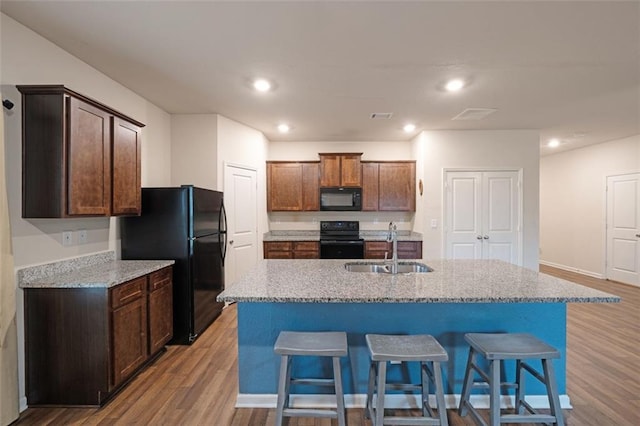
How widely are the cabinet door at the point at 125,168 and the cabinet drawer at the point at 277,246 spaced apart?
8.13ft

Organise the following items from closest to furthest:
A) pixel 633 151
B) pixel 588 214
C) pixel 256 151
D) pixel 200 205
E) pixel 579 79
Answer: pixel 579 79 → pixel 200 205 → pixel 256 151 → pixel 633 151 → pixel 588 214

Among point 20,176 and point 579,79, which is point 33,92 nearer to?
point 20,176

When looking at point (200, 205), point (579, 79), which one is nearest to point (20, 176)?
point (200, 205)

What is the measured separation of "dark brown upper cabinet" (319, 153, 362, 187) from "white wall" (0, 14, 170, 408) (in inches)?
123

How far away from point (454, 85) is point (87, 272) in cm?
365

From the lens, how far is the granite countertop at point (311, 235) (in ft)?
17.6

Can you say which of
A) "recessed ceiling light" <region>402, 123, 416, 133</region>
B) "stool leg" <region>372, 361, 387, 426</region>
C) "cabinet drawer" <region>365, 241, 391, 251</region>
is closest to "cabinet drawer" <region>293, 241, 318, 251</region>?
"cabinet drawer" <region>365, 241, 391, 251</region>

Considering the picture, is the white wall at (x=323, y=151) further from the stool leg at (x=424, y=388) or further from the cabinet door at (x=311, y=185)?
the stool leg at (x=424, y=388)

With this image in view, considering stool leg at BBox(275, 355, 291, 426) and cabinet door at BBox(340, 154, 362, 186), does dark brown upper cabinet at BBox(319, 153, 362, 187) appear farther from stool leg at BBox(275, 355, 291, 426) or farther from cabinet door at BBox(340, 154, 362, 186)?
stool leg at BBox(275, 355, 291, 426)

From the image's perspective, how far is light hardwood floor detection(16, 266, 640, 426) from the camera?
6.95 ft

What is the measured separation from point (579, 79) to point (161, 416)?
4460 mm

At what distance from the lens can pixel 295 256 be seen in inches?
208

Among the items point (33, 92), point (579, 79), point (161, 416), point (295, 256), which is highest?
point (579, 79)

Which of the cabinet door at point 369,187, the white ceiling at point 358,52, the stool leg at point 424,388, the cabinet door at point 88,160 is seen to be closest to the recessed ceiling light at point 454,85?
the white ceiling at point 358,52
